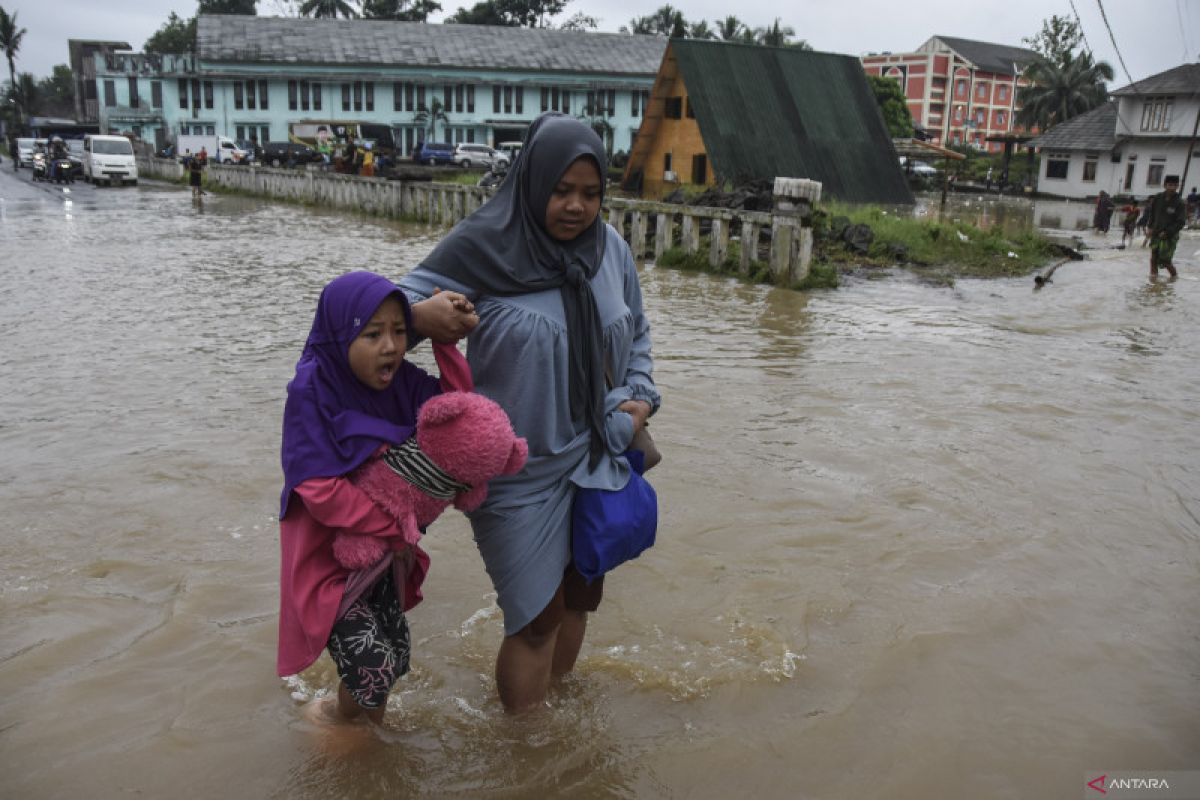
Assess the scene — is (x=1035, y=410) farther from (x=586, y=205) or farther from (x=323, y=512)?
(x=323, y=512)

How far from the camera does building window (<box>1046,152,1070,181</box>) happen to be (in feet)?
Result: 160

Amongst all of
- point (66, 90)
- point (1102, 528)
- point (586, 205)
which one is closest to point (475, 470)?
point (586, 205)

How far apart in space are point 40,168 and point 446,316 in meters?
44.6

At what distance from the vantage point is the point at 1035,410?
718 cm

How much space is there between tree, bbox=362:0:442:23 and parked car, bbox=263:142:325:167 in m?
29.5

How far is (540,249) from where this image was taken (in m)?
2.56

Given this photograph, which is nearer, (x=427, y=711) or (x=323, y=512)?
(x=323, y=512)

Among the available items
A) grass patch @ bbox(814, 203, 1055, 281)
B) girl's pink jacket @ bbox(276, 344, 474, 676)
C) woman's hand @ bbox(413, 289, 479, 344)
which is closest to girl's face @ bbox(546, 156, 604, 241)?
woman's hand @ bbox(413, 289, 479, 344)

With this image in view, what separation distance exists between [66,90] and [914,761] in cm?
11380

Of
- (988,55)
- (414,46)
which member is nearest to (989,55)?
(988,55)

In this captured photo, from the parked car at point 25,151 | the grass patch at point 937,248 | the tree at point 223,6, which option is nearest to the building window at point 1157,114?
the grass patch at point 937,248

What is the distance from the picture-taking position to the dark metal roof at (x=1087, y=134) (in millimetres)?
46388

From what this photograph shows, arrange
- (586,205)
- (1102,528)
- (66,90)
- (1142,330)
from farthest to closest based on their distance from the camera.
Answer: (66,90) → (1142,330) → (1102,528) → (586,205)

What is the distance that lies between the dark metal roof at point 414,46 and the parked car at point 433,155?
35.7ft
